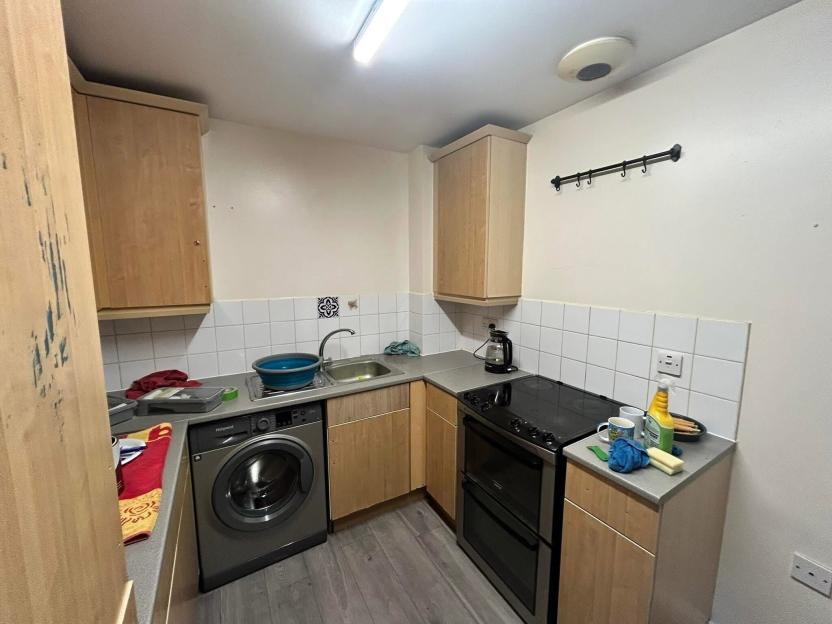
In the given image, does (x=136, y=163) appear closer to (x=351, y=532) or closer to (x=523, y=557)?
(x=351, y=532)

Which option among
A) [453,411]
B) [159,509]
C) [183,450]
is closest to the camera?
[159,509]

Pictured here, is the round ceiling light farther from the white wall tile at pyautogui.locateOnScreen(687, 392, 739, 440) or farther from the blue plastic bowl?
the blue plastic bowl

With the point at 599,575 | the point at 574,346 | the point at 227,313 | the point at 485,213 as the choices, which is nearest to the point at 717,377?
the point at 574,346

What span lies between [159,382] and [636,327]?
2341mm

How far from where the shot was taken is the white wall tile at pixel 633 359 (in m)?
1.54

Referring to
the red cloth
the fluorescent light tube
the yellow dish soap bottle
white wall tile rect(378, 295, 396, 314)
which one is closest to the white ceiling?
the fluorescent light tube

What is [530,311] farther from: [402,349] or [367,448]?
[367,448]

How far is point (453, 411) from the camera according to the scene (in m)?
1.84

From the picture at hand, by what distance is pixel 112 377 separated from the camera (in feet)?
5.80

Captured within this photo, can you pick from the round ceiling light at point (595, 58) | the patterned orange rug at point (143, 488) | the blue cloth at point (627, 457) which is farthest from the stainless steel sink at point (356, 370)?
the round ceiling light at point (595, 58)

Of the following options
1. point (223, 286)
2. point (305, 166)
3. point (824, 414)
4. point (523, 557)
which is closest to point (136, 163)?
point (223, 286)

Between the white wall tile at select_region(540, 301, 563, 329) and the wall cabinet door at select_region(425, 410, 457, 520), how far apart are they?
79 centimetres

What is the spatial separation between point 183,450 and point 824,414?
87.4 inches

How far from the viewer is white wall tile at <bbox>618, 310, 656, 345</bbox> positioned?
4.99ft
